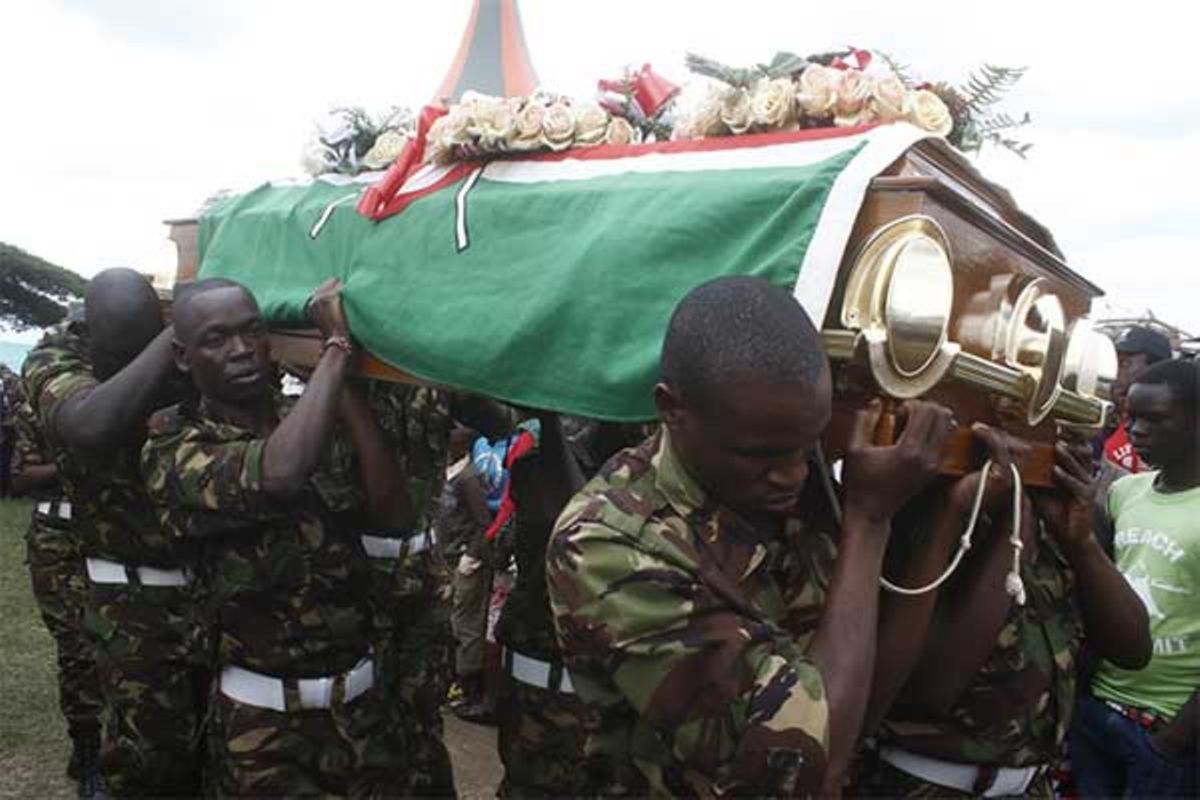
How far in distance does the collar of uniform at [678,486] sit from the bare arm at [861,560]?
253mm

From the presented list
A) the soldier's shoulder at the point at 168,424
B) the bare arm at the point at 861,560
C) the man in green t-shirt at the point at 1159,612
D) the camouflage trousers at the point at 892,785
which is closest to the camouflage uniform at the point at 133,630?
the soldier's shoulder at the point at 168,424

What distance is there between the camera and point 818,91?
2186 mm

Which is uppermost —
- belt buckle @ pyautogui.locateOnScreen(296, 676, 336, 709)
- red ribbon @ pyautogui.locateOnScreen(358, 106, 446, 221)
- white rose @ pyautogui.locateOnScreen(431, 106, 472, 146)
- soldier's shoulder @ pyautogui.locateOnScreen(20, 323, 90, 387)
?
white rose @ pyautogui.locateOnScreen(431, 106, 472, 146)

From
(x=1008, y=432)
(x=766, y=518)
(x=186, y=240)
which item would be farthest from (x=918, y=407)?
(x=186, y=240)

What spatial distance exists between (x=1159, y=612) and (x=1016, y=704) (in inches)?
55.1

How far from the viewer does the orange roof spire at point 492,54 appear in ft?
21.7

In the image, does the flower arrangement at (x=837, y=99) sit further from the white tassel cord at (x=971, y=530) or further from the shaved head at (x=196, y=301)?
the shaved head at (x=196, y=301)

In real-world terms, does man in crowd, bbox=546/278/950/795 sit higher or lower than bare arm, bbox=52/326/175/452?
higher

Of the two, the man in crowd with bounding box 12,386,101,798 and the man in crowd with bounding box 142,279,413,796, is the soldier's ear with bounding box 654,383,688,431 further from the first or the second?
the man in crowd with bounding box 12,386,101,798

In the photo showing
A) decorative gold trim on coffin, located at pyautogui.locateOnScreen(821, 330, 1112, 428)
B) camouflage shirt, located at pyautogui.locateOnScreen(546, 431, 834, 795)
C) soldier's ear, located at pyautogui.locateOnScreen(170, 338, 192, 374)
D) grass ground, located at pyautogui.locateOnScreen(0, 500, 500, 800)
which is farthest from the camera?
grass ground, located at pyautogui.locateOnScreen(0, 500, 500, 800)

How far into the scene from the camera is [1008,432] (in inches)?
87.6

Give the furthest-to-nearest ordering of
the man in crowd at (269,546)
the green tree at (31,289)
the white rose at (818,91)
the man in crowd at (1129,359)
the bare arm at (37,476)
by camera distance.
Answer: the green tree at (31,289)
the man in crowd at (1129,359)
the bare arm at (37,476)
the man in crowd at (269,546)
the white rose at (818,91)

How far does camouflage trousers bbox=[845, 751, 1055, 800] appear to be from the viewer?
231cm

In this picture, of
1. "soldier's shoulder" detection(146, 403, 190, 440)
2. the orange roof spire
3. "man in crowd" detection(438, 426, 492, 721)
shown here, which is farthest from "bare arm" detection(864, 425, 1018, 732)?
the orange roof spire
